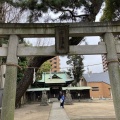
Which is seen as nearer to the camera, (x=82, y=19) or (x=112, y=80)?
(x=112, y=80)

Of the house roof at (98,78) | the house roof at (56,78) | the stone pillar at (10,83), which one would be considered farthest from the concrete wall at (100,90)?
the stone pillar at (10,83)

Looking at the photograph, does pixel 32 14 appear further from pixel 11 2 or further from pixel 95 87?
pixel 95 87

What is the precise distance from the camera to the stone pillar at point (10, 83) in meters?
5.95

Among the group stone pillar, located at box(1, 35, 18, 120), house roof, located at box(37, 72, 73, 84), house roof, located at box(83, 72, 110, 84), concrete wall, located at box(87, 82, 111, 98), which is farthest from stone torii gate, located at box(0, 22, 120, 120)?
house roof, located at box(83, 72, 110, 84)

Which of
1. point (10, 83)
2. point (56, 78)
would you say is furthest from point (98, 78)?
point (10, 83)

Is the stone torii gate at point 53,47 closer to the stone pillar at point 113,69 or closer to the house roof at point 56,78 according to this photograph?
the stone pillar at point 113,69

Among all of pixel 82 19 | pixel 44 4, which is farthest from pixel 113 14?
pixel 44 4

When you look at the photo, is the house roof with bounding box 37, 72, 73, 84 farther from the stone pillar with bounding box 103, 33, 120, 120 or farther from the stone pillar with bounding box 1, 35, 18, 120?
the stone pillar with bounding box 103, 33, 120, 120

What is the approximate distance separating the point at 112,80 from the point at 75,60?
108 ft

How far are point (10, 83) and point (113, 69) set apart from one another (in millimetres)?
3668

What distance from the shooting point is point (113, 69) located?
6.32m

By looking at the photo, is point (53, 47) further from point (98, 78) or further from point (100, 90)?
point (98, 78)

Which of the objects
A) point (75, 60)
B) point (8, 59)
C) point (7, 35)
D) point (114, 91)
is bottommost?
point (114, 91)

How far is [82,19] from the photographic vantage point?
9352 mm
